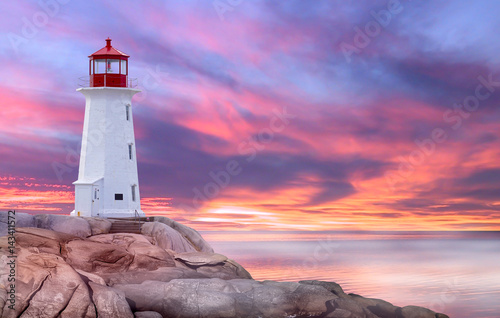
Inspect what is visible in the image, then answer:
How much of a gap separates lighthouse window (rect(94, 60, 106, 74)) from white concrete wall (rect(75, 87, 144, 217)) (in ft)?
3.50

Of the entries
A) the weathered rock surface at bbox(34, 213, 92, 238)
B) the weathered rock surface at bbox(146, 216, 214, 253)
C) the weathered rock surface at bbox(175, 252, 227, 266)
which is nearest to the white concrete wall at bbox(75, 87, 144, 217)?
the weathered rock surface at bbox(146, 216, 214, 253)

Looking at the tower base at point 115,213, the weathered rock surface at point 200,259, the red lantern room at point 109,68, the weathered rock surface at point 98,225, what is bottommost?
the weathered rock surface at point 200,259

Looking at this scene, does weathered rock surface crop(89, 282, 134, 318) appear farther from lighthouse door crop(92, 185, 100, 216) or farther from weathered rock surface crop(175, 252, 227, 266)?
lighthouse door crop(92, 185, 100, 216)

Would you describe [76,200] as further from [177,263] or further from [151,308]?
[151,308]

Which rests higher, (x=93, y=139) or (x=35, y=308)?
(x=93, y=139)

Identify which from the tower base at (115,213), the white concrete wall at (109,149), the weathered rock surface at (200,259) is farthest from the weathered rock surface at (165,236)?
the white concrete wall at (109,149)

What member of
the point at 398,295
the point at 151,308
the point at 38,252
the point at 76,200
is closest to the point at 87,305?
the point at 151,308

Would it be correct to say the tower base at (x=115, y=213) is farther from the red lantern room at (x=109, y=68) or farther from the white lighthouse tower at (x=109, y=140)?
the red lantern room at (x=109, y=68)

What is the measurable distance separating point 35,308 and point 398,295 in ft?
66.9

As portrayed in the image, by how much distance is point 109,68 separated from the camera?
30297mm

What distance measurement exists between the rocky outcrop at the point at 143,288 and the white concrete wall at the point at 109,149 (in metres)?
6.31

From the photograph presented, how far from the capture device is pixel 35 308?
1622 centimetres

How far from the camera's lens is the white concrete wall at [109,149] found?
29.3 m

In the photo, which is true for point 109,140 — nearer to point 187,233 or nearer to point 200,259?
point 187,233
